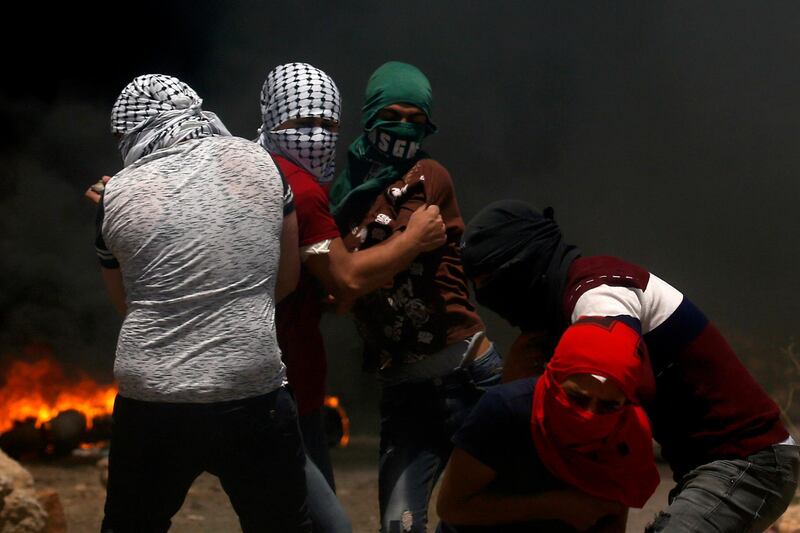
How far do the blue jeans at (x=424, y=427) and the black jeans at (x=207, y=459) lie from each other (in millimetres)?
753

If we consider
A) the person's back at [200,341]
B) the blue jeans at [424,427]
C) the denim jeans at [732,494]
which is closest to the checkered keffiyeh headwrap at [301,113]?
the person's back at [200,341]

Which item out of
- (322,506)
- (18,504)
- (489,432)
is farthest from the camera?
(18,504)

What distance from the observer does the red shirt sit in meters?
3.13

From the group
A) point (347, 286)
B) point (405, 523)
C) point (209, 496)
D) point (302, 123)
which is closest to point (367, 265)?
point (347, 286)

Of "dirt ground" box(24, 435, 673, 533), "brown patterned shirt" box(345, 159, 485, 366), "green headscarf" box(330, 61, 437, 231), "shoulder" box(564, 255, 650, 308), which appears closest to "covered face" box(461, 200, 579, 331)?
"shoulder" box(564, 255, 650, 308)

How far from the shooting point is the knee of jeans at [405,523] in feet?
11.2

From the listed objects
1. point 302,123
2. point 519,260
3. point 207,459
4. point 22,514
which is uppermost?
point 302,123

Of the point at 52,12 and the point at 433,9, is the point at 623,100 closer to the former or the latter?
the point at 433,9

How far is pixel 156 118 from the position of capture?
2.94 meters

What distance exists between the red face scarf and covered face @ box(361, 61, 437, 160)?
1.45 meters

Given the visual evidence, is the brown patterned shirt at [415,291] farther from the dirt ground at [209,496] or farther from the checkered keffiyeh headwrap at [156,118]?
the dirt ground at [209,496]

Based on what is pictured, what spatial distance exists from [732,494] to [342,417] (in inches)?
220

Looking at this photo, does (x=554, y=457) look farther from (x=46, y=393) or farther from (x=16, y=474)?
(x=46, y=393)

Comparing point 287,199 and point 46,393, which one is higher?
point 287,199
